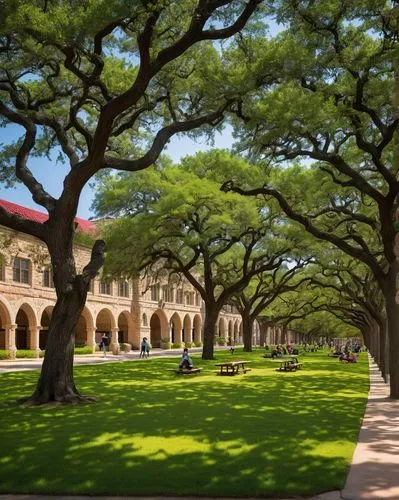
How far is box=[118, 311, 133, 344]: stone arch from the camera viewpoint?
6531cm

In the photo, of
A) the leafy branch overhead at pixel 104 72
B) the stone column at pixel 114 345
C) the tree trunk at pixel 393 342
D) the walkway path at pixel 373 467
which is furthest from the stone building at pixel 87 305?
the walkway path at pixel 373 467

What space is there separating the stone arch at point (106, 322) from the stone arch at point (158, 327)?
11.3 meters

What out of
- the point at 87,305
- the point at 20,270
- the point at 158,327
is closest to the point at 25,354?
the point at 20,270

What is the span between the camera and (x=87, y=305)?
179 feet

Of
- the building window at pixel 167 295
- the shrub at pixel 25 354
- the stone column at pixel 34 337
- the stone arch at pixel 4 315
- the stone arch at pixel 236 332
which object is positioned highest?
the building window at pixel 167 295

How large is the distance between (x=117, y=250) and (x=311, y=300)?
3942cm

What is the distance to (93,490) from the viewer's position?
7.01 meters

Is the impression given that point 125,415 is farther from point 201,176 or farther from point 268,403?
point 201,176

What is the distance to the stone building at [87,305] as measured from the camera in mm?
43188

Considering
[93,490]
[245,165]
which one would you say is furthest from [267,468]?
[245,165]

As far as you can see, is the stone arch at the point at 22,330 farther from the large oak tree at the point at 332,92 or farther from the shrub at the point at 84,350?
the large oak tree at the point at 332,92

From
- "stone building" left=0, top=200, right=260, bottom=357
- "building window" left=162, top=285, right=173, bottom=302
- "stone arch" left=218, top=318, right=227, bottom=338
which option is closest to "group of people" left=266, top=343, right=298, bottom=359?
"stone building" left=0, top=200, right=260, bottom=357

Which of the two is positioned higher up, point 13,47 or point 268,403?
point 13,47

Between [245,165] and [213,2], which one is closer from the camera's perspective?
[213,2]
